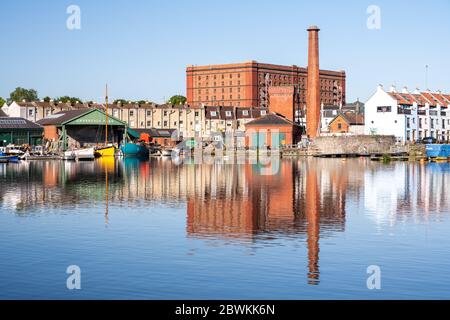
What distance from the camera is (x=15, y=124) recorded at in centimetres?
12675

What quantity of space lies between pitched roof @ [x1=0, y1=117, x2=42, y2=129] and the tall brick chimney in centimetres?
4538

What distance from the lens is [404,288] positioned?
20.4 metres

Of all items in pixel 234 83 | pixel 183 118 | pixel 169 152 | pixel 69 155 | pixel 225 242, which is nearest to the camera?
pixel 225 242

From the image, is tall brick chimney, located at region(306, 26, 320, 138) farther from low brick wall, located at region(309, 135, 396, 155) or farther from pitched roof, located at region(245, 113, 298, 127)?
low brick wall, located at region(309, 135, 396, 155)

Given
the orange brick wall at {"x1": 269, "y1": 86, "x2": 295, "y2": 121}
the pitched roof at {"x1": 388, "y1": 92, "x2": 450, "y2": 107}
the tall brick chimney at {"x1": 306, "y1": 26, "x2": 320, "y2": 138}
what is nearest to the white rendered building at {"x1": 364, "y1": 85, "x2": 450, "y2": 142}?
the pitched roof at {"x1": 388, "y1": 92, "x2": 450, "y2": 107}

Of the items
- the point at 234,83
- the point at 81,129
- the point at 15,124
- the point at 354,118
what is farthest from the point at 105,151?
the point at 234,83

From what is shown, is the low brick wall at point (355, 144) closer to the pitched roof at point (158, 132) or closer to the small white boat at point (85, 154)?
the small white boat at point (85, 154)

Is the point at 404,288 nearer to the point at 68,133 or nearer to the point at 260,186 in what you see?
the point at 260,186

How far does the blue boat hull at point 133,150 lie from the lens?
120500 mm

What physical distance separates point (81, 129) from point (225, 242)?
103038mm

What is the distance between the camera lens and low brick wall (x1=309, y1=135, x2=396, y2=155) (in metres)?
117

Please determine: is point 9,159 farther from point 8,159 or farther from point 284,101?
point 284,101
